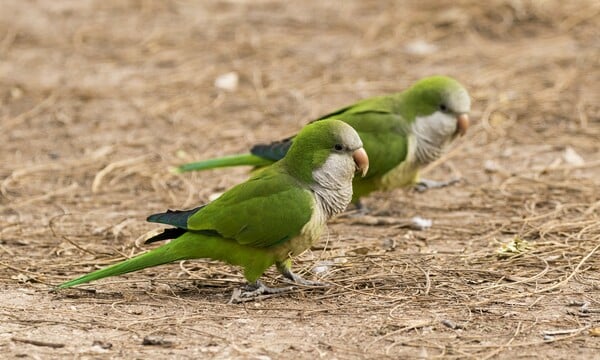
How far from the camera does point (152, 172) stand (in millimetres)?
6797

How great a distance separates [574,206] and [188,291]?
249 centimetres

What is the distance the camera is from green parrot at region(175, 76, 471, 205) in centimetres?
589

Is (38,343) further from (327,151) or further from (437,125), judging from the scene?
(437,125)

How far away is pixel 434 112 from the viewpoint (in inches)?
243

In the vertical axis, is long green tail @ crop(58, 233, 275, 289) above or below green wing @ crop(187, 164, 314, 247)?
below

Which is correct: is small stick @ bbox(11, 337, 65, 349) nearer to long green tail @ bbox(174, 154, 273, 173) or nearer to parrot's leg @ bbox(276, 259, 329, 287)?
parrot's leg @ bbox(276, 259, 329, 287)

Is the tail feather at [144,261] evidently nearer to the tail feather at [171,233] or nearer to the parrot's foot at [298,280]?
the tail feather at [171,233]

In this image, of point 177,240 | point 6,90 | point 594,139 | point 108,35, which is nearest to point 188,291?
point 177,240

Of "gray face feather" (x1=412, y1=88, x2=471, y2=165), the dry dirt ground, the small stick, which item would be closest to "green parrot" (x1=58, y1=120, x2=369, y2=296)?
the dry dirt ground

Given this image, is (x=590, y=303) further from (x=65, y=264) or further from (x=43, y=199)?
(x=43, y=199)

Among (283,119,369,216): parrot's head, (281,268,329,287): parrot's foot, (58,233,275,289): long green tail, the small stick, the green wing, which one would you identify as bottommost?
(281,268,329,287): parrot's foot

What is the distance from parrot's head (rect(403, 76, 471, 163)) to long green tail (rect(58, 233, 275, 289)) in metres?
1.86

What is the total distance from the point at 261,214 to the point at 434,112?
6.60 ft

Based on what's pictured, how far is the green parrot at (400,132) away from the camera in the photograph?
589 centimetres
